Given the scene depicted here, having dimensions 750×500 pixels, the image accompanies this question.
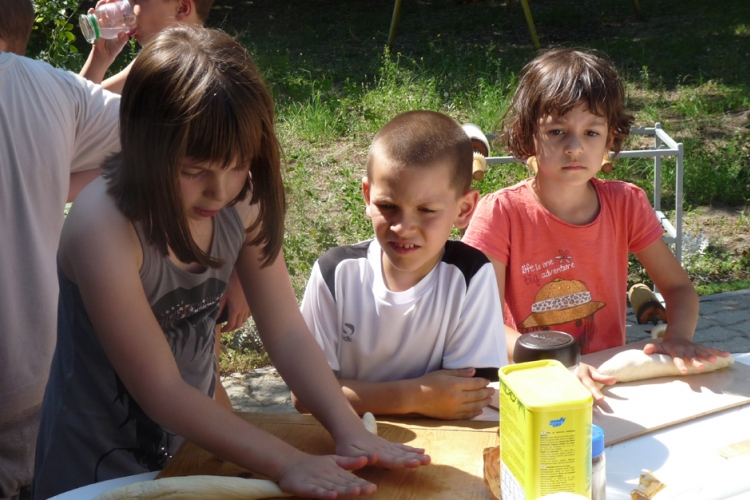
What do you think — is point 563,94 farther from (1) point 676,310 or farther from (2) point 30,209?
(2) point 30,209

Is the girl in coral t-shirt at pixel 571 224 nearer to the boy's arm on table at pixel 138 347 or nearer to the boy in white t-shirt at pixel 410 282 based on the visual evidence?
the boy in white t-shirt at pixel 410 282

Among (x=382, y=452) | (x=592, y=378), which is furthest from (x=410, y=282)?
(x=382, y=452)

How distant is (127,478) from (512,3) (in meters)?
11.7

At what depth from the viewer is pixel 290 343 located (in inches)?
69.0

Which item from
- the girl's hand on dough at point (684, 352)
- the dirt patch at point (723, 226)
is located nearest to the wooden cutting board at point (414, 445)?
the girl's hand on dough at point (684, 352)

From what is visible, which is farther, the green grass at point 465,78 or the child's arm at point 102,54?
the green grass at point 465,78

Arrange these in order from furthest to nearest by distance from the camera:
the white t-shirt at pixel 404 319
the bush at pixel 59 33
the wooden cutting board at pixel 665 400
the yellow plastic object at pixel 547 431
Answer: the bush at pixel 59 33 → the white t-shirt at pixel 404 319 → the wooden cutting board at pixel 665 400 → the yellow plastic object at pixel 547 431

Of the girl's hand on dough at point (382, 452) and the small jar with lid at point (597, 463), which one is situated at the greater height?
the small jar with lid at point (597, 463)

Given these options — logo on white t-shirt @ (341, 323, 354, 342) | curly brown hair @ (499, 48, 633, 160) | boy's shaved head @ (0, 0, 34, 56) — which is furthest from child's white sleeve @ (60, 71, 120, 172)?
curly brown hair @ (499, 48, 633, 160)

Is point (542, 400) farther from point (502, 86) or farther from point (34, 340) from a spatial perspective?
point (502, 86)

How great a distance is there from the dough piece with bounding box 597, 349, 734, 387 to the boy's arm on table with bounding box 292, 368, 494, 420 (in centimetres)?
30

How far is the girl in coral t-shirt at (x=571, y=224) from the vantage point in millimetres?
2309

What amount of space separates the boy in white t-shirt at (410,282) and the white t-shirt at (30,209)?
2.60ft

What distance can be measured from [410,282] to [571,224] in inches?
26.5
